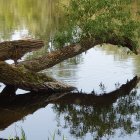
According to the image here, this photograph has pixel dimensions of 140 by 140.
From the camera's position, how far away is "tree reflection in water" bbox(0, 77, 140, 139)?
1508 cm

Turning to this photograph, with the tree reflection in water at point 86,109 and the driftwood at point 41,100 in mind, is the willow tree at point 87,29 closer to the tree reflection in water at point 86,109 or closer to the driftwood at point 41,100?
the driftwood at point 41,100

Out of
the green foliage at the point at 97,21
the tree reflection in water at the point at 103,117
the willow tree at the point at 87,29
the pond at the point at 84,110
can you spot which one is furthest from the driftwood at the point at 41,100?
the green foliage at the point at 97,21

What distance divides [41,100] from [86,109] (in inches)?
71.4

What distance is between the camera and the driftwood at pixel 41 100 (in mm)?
16931

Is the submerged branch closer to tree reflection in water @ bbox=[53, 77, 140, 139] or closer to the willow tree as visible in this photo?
the willow tree

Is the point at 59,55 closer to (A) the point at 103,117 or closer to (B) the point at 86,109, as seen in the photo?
(B) the point at 86,109

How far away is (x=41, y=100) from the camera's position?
18.2 meters

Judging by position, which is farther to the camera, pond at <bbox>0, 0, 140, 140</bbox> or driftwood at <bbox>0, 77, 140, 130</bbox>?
driftwood at <bbox>0, 77, 140, 130</bbox>

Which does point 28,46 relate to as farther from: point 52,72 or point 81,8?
point 52,72

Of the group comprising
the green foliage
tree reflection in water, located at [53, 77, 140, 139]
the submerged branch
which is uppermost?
the green foliage

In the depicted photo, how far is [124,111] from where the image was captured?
669 inches

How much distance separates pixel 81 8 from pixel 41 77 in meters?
3.40

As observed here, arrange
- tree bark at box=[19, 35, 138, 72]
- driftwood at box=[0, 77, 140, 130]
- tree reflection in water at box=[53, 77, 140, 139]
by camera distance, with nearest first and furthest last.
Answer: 1. tree reflection in water at box=[53, 77, 140, 139]
2. driftwood at box=[0, 77, 140, 130]
3. tree bark at box=[19, 35, 138, 72]

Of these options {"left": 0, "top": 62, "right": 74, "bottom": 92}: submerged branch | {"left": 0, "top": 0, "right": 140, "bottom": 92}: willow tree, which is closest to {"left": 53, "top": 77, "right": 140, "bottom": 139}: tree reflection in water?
{"left": 0, "top": 62, "right": 74, "bottom": 92}: submerged branch
